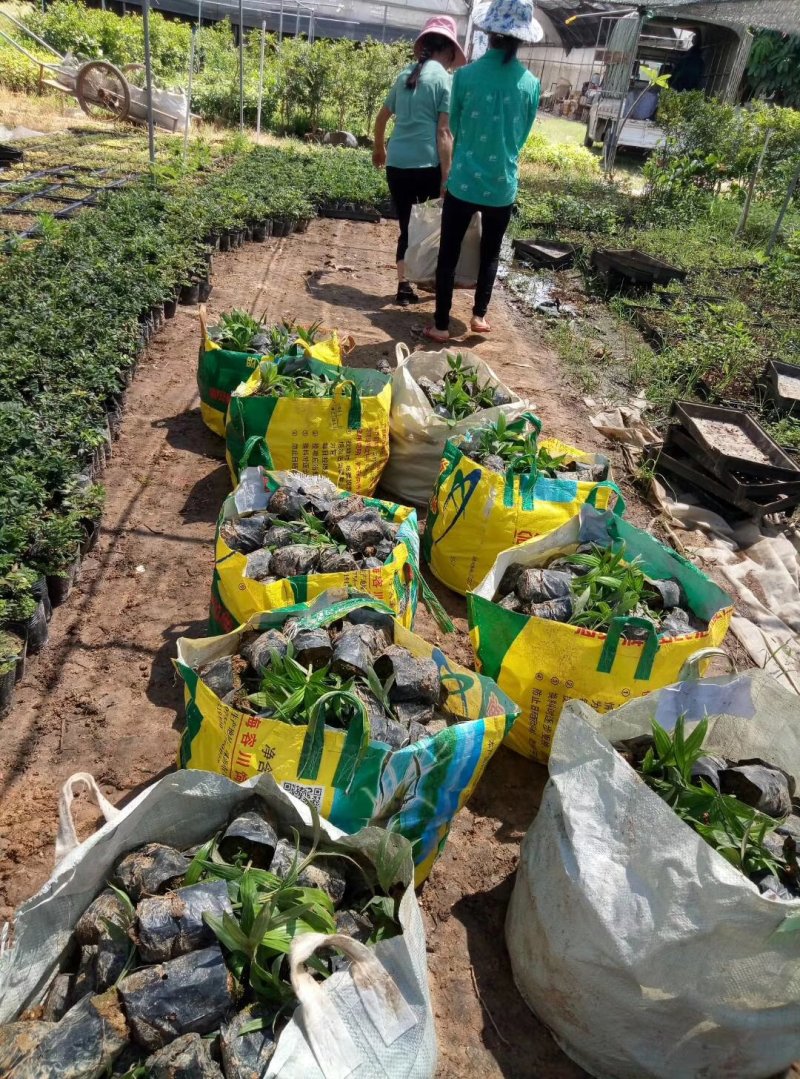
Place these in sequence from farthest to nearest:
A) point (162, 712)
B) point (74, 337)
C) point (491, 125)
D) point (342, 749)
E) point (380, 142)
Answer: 1. point (380, 142)
2. point (491, 125)
3. point (74, 337)
4. point (162, 712)
5. point (342, 749)

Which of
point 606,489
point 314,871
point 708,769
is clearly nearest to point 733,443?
point 606,489

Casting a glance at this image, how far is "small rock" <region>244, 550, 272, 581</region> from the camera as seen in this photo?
261 cm

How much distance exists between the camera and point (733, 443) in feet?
16.0

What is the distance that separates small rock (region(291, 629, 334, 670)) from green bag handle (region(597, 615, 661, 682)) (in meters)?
0.87

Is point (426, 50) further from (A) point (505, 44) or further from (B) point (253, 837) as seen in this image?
(B) point (253, 837)

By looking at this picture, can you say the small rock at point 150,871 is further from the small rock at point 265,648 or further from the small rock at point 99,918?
the small rock at point 265,648

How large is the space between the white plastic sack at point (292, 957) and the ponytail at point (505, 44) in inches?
191

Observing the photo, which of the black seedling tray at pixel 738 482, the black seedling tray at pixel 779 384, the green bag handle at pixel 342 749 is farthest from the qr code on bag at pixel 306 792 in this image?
the black seedling tray at pixel 779 384

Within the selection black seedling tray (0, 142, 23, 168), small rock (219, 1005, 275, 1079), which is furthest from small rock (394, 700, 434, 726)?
black seedling tray (0, 142, 23, 168)

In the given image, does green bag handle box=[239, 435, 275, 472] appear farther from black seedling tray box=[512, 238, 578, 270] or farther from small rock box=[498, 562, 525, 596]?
black seedling tray box=[512, 238, 578, 270]

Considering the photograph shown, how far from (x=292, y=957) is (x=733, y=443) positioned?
4.40 m

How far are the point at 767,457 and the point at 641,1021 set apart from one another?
12.5 feet

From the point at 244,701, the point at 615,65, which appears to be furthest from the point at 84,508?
the point at 615,65

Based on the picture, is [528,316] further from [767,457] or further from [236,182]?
[236,182]
